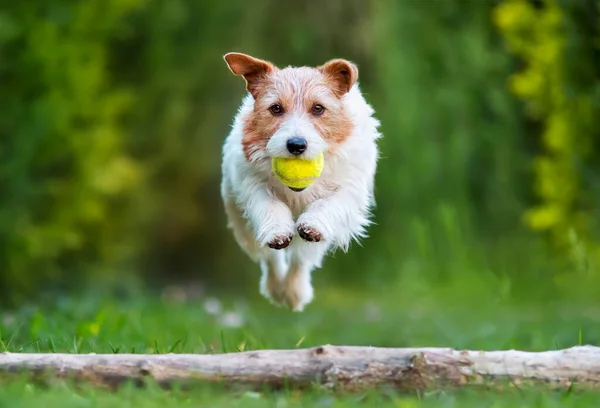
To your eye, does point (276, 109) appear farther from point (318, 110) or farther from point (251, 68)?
point (251, 68)

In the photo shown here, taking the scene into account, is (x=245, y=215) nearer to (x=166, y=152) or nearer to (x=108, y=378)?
(x=108, y=378)

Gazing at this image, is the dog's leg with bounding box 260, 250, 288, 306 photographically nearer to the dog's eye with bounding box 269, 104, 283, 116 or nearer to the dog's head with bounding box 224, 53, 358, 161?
the dog's head with bounding box 224, 53, 358, 161

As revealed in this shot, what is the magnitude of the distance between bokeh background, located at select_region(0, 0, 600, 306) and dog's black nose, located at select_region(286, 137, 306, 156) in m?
4.29

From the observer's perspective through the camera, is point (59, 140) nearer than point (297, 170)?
No

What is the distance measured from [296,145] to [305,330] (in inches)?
104

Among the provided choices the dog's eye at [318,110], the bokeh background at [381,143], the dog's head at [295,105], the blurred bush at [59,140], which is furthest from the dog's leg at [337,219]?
the blurred bush at [59,140]

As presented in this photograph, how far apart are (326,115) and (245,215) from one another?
0.68 meters

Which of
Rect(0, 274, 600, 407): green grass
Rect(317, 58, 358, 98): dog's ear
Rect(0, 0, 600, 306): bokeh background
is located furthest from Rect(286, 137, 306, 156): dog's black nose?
Rect(0, 0, 600, 306): bokeh background

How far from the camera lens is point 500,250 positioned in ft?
32.0

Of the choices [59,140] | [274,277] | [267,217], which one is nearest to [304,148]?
[267,217]

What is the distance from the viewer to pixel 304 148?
422cm

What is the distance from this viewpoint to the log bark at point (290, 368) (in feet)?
11.1

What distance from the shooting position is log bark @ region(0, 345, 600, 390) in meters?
3.39

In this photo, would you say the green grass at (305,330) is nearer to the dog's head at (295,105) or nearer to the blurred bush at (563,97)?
the blurred bush at (563,97)
